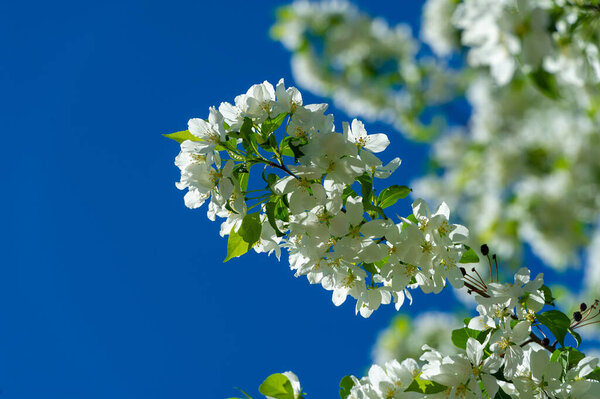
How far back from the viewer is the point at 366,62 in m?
7.72

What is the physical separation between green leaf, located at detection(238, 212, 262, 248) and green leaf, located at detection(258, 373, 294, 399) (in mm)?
299

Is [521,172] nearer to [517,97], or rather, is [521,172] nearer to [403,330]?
[517,97]

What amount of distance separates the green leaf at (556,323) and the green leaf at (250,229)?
659 millimetres

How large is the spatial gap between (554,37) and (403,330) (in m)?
5.31

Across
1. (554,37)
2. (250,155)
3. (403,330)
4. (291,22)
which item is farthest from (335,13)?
(250,155)

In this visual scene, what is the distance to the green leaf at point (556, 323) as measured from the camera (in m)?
1.26

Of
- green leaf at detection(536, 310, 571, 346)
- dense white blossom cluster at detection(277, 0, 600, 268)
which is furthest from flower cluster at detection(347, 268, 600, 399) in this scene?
dense white blossom cluster at detection(277, 0, 600, 268)

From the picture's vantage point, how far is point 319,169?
1201 mm

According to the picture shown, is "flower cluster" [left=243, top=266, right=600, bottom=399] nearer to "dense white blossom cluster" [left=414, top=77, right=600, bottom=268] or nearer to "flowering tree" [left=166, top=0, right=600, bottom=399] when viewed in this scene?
"flowering tree" [left=166, top=0, right=600, bottom=399]

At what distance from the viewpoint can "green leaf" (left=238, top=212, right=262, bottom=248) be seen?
4.18 feet

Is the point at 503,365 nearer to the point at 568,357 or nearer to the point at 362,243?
the point at 568,357

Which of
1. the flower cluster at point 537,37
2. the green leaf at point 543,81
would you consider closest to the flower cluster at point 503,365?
the flower cluster at point 537,37

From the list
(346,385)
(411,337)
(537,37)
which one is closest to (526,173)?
(411,337)

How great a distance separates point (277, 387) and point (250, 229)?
0.35 m
